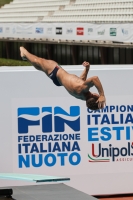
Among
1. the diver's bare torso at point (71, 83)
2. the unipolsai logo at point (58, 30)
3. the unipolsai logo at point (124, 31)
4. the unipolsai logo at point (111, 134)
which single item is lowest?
the unipolsai logo at point (111, 134)

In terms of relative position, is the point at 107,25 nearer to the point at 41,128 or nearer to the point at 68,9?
the point at 68,9

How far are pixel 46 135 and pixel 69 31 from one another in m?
25.3

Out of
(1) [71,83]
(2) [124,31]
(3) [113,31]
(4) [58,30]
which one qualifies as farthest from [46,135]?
(4) [58,30]

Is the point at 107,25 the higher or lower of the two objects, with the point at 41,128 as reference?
higher

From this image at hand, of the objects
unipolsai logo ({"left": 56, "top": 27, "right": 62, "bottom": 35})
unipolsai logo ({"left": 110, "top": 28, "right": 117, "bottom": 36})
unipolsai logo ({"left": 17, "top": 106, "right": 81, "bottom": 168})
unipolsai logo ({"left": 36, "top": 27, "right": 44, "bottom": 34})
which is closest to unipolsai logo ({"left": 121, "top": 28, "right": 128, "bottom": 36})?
unipolsai logo ({"left": 110, "top": 28, "right": 117, "bottom": 36})

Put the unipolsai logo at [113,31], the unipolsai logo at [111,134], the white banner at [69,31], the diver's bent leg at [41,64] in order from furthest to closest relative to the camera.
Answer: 1. the unipolsai logo at [113,31]
2. the white banner at [69,31]
3. the unipolsai logo at [111,134]
4. the diver's bent leg at [41,64]

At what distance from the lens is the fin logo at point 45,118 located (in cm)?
1268

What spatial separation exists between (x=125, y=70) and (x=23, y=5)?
42141mm

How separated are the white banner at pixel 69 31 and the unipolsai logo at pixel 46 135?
724 inches

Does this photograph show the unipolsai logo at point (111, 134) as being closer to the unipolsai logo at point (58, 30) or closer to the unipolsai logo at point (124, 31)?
the unipolsai logo at point (124, 31)

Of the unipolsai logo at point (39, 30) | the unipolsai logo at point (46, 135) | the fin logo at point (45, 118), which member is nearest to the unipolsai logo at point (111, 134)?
the unipolsai logo at point (46, 135)

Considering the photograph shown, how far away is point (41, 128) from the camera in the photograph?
12727mm

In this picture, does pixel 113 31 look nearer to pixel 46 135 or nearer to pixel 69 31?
pixel 69 31

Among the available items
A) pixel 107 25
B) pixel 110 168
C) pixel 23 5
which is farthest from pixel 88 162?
pixel 23 5
